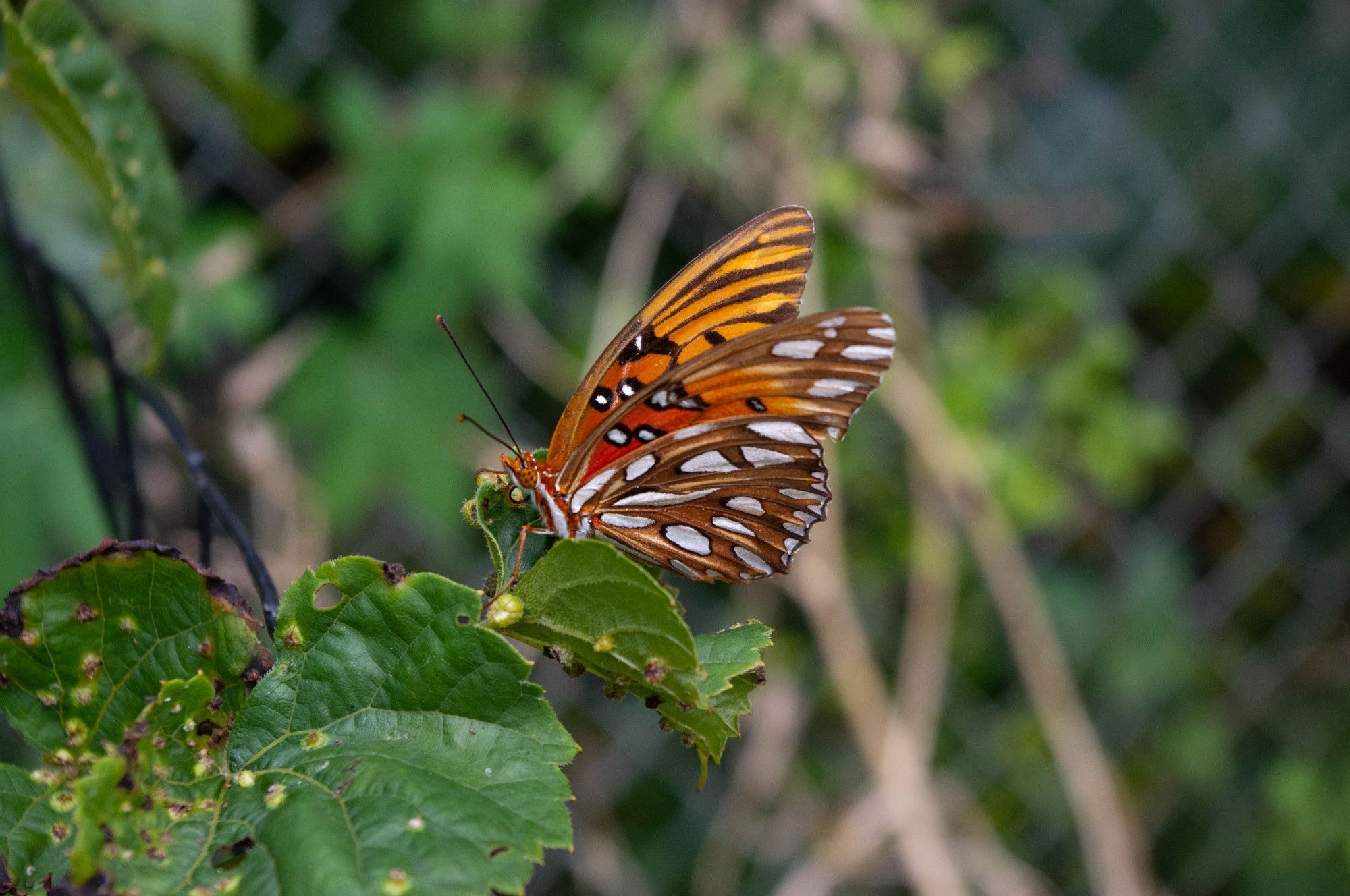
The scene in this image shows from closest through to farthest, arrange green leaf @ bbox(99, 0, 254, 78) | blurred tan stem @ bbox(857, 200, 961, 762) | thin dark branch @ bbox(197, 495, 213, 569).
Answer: thin dark branch @ bbox(197, 495, 213, 569) < green leaf @ bbox(99, 0, 254, 78) < blurred tan stem @ bbox(857, 200, 961, 762)

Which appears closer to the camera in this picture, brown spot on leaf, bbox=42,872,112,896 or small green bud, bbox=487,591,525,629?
brown spot on leaf, bbox=42,872,112,896

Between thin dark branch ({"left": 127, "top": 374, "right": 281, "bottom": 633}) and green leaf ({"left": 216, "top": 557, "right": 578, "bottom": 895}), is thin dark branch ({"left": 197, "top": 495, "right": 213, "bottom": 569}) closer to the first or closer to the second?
thin dark branch ({"left": 127, "top": 374, "right": 281, "bottom": 633})

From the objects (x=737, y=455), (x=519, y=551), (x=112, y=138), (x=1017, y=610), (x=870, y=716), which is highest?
(x=112, y=138)

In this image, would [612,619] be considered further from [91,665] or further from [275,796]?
[91,665]

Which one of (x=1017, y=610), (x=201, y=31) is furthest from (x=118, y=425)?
(x=1017, y=610)

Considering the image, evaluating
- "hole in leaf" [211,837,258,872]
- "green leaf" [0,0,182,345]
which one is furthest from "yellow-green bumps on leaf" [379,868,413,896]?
"green leaf" [0,0,182,345]

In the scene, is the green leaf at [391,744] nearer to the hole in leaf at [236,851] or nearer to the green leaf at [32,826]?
the hole in leaf at [236,851]

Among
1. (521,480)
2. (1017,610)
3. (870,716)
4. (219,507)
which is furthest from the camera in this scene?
(1017,610)

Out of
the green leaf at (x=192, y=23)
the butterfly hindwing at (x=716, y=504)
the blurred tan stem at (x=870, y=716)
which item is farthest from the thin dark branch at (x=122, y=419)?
the blurred tan stem at (x=870, y=716)
